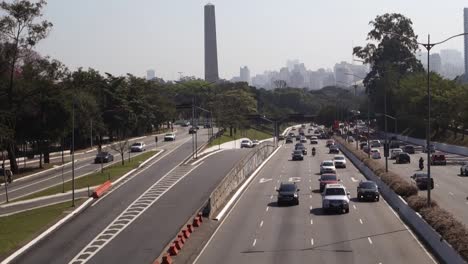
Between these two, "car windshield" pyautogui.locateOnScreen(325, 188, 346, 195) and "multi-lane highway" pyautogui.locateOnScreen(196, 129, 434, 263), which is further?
"car windshield" pyautogui.locateOnScreen(325, 188, 346, 195)

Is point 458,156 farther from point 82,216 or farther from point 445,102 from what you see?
point 82,216

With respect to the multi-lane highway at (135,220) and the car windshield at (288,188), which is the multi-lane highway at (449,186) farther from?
Result: the multi-lane highway at (135,220)

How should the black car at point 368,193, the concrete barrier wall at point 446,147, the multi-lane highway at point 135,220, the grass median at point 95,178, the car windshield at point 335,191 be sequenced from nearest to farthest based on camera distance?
1. the multi-lane highway at point 135,220
2. the car windshield at point 335,191
3. the black car at point 368,193
4. the grass median at point 95,178
5. the concrete barrier wall at point 446,147

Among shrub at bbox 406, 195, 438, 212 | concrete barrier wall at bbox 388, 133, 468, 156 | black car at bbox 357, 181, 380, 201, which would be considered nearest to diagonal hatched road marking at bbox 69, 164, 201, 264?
black car at bbox 357, 181, 380, 201

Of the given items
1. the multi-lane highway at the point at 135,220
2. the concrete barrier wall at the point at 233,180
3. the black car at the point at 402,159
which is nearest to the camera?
the multi-lane highway at the point at 135,220

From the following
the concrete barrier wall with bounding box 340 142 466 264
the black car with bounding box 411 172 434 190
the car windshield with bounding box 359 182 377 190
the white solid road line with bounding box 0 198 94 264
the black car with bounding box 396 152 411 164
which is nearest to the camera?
the concrete barrier wall with bounding box 340 142 466 264

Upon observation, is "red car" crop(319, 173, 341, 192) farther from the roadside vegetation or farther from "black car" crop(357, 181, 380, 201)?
"black car" crop(357, 181, 380, 201)

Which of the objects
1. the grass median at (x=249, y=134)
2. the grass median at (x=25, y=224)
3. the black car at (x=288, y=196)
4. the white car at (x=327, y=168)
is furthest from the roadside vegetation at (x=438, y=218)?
the grass median at (x=249, y=134)
